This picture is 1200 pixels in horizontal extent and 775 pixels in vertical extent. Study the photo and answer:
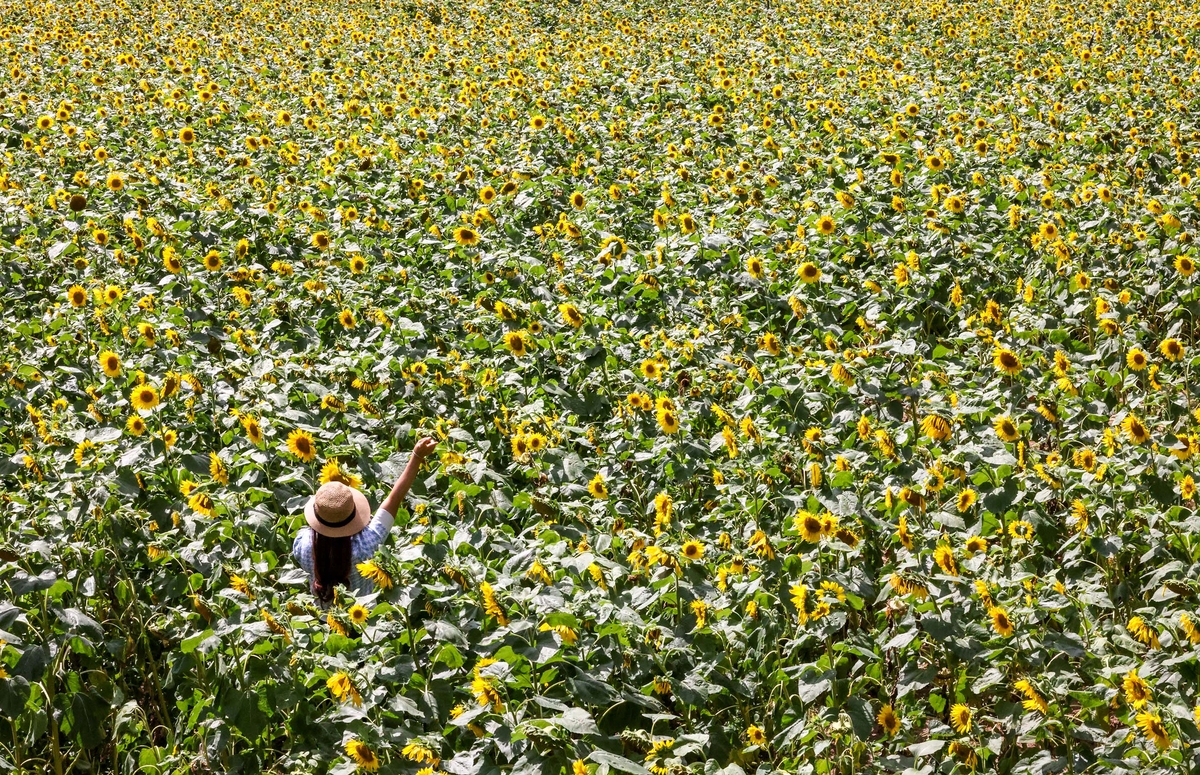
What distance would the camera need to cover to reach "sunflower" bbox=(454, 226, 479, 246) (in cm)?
625

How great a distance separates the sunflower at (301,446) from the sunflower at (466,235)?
250 cm

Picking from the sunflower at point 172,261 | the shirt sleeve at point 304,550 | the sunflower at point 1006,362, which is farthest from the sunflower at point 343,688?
the sunflower at point 172,261

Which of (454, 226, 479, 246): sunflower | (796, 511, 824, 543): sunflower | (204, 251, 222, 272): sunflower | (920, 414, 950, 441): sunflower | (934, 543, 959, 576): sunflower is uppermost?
(920, 414, 950, 441): sunflower

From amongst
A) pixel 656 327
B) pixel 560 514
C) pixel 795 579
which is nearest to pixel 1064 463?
pixel 795 579

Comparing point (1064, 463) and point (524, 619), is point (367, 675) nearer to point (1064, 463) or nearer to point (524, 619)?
point (524, 619)

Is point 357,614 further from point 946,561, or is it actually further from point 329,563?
point 946,561

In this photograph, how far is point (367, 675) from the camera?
9.55 ft

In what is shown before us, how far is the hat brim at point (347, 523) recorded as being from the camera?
11.4 ft

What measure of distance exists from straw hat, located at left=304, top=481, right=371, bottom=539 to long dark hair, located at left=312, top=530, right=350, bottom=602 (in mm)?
27

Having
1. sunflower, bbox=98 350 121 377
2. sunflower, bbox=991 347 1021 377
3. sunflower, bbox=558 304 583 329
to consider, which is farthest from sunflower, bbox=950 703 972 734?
sunflower, bbox=98 350 121 377

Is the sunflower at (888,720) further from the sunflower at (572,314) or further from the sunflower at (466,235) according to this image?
the sunflower at (466,235)

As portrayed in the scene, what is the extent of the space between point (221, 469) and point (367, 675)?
57.2 inches

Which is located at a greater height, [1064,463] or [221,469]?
[1064,463]

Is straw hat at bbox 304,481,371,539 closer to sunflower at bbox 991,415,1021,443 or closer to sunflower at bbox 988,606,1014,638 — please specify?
sunflower at bbox 988,606,1014,638
